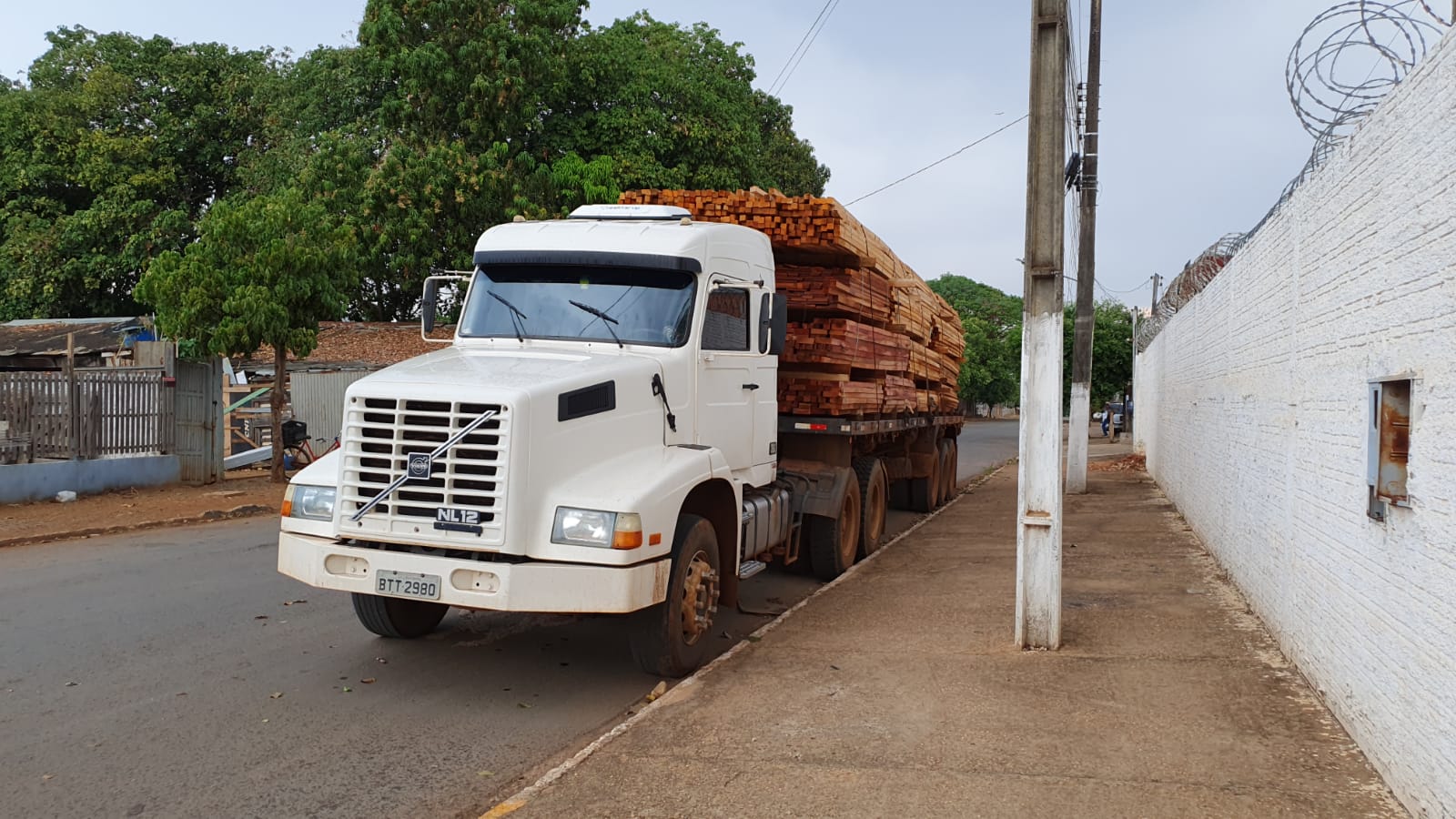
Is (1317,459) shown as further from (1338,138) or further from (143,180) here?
(143,180)

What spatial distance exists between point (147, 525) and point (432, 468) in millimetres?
9245

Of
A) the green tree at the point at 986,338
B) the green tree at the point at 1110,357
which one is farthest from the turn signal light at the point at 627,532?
the green tree at the point at 986,338

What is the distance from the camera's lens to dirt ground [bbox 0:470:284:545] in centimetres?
1252

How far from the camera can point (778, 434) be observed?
32.6ft

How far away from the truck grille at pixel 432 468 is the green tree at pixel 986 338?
2304 inches

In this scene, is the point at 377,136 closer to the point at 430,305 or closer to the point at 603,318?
the point at 430,305

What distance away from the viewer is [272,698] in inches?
233

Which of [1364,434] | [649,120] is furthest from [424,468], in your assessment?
[649,120]

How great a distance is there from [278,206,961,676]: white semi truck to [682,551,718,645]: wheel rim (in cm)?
2

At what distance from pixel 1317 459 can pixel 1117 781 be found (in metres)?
2.57

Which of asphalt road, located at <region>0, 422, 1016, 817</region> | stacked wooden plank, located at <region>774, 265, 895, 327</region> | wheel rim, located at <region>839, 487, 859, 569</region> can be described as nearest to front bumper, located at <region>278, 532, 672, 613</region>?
asphalt road, located at <region>0, 422, 1016, 817</region>

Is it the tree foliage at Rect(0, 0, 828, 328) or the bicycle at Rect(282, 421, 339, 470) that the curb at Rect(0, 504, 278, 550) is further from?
the tree foliage at Rect(0, 0, 828, 328)

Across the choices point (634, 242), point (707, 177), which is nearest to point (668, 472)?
point (634, 242)

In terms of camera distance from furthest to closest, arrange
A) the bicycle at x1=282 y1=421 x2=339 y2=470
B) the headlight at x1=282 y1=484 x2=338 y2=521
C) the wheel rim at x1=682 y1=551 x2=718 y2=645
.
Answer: the bicycle at x1=282 y1=421 x2=339 y2=470 < the wheel rim at x1=682 y1=551 x2=718 y2=645 < the headlight at x1=282 y1=484 x2=338 y2=521
